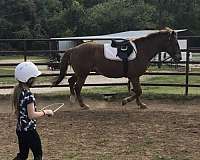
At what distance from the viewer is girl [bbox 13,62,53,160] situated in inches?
184

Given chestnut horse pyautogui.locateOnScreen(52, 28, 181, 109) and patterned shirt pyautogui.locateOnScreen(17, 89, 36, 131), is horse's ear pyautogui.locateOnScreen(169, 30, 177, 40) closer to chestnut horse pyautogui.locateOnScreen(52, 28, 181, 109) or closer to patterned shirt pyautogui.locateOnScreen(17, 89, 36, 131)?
chestnut horse pyautogui.locateOnScreen(52, 28, 181, 109)

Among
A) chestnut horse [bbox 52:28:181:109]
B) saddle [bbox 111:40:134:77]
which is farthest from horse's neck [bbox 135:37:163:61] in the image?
saddle [bbox 111:40:134:77]

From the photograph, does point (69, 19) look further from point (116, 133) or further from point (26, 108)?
point (26, 108)

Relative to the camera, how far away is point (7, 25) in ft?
182

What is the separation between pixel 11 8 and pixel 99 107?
163 feet

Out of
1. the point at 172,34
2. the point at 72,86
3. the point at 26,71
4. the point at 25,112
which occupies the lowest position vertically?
the point at 72,86

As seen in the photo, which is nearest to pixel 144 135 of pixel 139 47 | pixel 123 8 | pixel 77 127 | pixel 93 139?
pixel 93 139

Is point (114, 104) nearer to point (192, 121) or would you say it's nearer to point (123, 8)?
point (192, 121)

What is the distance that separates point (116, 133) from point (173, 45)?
3.81m

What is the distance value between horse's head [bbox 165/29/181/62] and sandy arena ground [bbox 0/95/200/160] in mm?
1211

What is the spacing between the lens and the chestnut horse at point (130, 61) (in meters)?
10.4

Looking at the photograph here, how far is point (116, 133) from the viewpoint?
7.60m

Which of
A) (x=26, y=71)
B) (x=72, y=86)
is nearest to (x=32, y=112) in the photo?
(x=26, y=71)

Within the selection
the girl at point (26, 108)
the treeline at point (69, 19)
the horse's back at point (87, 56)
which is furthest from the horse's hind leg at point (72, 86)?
the treeline at point (69, 19)
